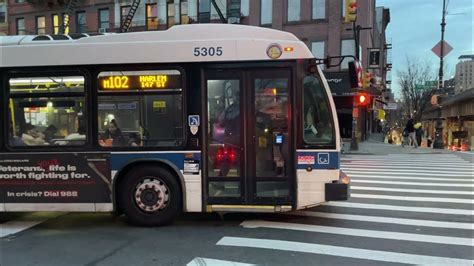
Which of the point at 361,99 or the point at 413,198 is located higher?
the point at 361,99

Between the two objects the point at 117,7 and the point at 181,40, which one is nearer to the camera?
the point at 181,40

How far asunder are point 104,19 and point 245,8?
11.9 meters

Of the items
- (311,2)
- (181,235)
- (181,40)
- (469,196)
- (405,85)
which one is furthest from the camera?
(405,85)

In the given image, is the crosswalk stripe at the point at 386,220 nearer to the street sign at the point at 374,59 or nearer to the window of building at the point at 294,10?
the street sign at the point at 374,59

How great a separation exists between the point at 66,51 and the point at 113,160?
6.14 ft

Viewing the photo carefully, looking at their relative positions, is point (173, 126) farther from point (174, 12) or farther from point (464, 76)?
point (464, 76)

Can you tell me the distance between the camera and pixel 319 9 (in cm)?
3098

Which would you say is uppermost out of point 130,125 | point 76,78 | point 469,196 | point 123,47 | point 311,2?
point 311,2

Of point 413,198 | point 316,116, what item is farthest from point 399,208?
point 316,116

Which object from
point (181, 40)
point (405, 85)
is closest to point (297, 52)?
point (181, 40)

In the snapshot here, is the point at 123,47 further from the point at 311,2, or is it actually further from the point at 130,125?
the point at 311,2

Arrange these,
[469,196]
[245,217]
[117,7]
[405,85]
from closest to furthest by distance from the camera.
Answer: [245,217]
[469,196]
[117,7]
[405,85]

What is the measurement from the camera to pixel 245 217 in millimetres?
7711

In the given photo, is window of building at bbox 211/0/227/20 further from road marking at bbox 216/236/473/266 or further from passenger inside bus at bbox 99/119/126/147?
road marking at bbox 216/236/473/266
